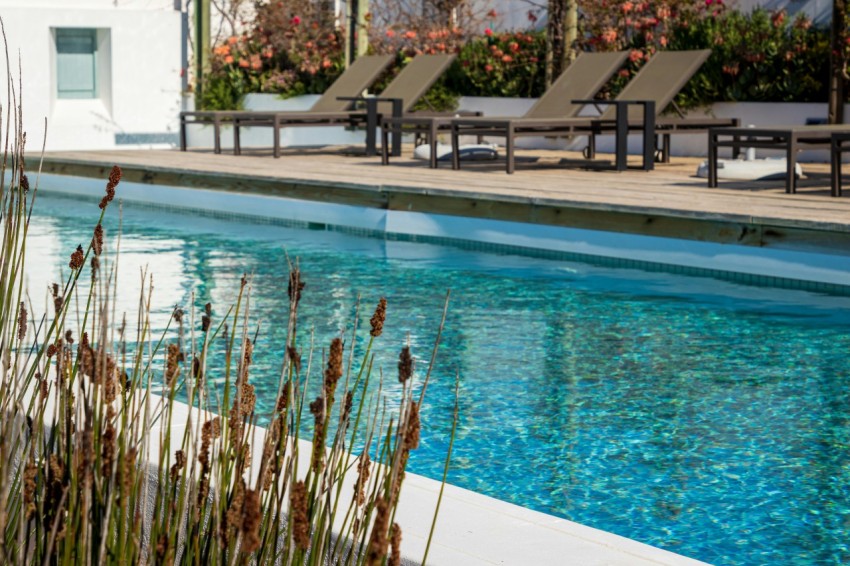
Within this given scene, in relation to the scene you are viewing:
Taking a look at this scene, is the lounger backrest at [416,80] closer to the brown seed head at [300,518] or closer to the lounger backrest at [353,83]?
the lounger backrest at [353,83]

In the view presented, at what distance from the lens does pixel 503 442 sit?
434 centimetres

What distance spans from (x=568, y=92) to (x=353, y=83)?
3.24 m

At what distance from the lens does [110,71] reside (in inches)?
696

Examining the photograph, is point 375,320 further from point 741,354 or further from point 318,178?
point 318,178

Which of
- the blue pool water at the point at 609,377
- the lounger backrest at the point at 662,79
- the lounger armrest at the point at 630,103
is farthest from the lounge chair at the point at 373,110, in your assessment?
the blue pool water at the point at 609,377

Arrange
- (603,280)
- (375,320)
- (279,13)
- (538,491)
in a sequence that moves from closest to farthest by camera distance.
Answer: (375,320) < (538,491) < (603,280) < (279,13)

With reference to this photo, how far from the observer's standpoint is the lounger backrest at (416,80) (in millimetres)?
12508

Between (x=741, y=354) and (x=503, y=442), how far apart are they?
5.91 ft

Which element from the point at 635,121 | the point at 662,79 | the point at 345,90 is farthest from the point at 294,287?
the point at 345,90

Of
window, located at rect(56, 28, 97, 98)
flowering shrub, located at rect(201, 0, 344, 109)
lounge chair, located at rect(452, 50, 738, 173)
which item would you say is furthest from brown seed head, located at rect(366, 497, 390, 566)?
window, located at rect(56, 28, 97, 98)

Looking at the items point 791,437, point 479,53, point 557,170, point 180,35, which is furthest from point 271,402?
point 180,35

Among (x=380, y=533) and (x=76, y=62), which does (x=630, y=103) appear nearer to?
(x=380, y=533)

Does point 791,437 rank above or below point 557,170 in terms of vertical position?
below

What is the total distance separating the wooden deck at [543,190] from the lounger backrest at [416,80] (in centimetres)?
59
